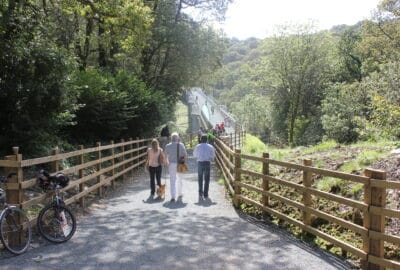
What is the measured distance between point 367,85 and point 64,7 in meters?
19.0

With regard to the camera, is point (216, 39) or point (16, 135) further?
point (216, 39)

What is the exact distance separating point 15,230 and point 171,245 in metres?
2.21

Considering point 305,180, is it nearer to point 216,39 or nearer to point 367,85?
point 367,85

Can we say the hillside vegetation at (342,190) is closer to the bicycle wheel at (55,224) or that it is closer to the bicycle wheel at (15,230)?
the bicycle wheel at (55,224)

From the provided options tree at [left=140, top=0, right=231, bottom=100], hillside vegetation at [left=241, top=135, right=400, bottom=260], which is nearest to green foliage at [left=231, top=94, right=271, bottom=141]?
tree at [left=140, top=0, right=231, bottom=100]

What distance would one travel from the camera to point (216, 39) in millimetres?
32531

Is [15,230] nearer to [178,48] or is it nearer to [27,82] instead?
[27,82]

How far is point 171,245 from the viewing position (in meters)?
7.00

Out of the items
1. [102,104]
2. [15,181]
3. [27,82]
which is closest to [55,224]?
[15,181]

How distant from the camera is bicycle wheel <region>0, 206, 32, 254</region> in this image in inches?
249

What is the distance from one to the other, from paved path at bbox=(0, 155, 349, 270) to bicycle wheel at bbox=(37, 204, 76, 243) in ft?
0.48

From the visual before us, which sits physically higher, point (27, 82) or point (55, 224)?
point (27, 82)

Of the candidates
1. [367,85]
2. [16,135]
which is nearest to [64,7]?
[16,135]

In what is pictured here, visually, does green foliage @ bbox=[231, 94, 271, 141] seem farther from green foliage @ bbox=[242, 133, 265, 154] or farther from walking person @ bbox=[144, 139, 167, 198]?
walking person @ bbox=[144, 139, 167, 198]
